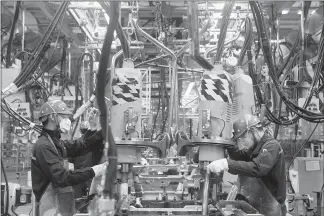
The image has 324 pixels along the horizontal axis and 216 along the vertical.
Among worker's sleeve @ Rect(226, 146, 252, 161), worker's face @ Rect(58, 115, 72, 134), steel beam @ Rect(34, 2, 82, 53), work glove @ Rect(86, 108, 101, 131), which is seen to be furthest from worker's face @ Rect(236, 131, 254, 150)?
steel beam @ Rect(34, 2, 82, 53)

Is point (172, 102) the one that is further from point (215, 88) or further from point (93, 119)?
point (93, 119)

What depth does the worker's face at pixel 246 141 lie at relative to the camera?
4031 millimetres

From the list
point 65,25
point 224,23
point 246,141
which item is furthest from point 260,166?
point 65,25

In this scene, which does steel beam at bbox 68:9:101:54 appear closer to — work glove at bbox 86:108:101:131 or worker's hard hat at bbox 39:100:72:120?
work glove at bbox 86:108:101:131

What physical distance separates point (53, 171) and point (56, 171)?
0.08 ft

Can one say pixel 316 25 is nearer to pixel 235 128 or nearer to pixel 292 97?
pixel 292 97

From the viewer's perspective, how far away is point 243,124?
383 cm

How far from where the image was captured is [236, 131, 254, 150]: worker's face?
4031 millimetres

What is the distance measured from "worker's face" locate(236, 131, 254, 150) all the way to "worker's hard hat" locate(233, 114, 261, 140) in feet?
0.25

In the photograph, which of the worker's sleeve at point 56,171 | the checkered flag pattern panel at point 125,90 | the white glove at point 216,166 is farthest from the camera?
the worker's sleeve at point 56,171

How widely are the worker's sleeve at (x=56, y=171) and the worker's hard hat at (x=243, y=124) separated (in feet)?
4.29

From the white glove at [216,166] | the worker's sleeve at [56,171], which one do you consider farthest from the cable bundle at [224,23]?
the worker's sleeve at [56,171]

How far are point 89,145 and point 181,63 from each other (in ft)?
8.05

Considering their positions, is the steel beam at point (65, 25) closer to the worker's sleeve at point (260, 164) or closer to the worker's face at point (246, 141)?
the worker's face at point (246, 141)
